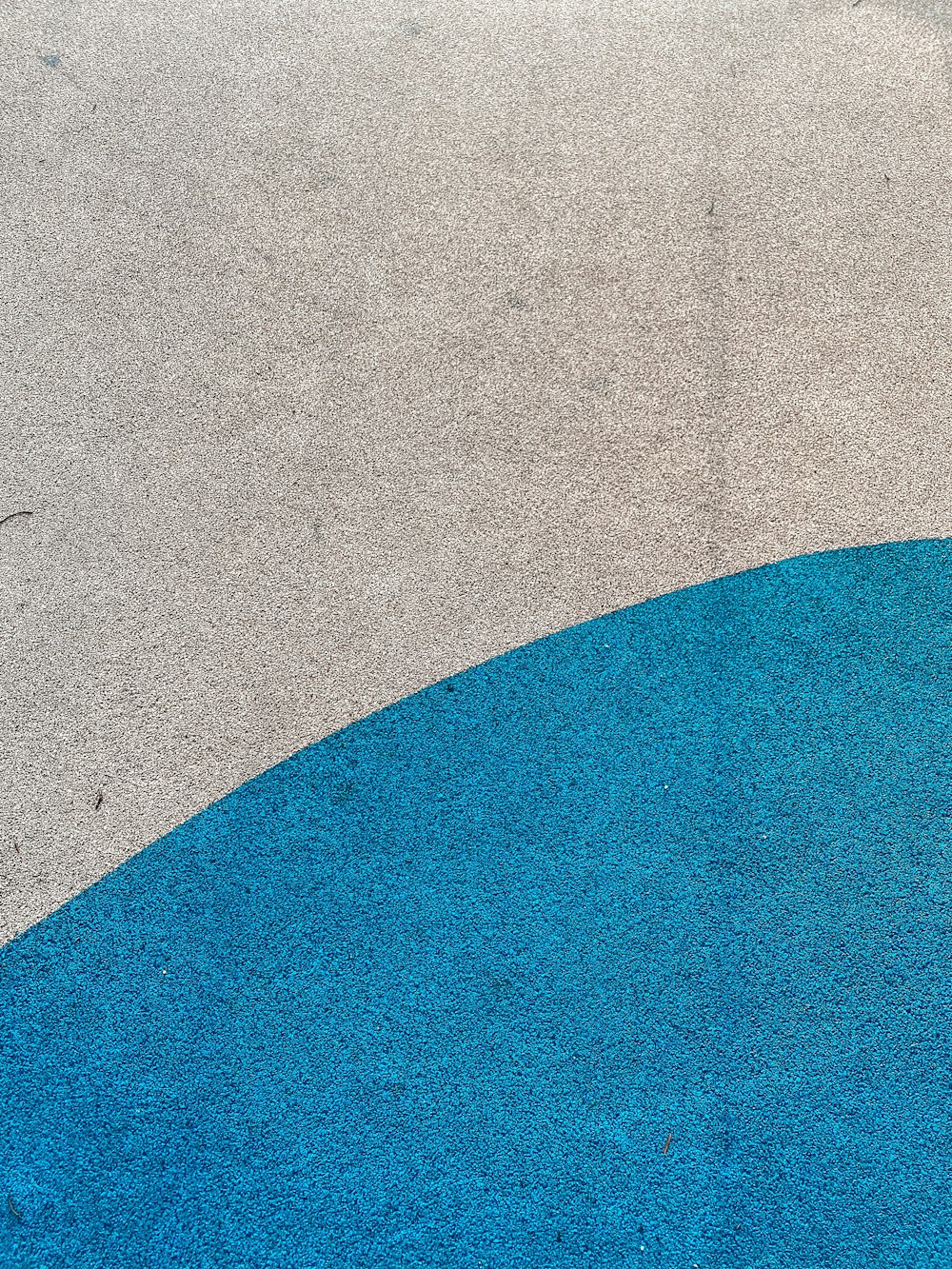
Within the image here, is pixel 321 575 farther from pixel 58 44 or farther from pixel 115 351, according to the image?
pixel 58 44

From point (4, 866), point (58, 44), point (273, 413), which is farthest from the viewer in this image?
point (58, 44)

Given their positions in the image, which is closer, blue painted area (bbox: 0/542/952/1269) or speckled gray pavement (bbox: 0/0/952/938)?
blue painted area (bbox: 0/542/952/1269)

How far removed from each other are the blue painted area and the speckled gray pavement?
241mm

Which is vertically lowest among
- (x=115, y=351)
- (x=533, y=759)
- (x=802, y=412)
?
(x=533, y=759)

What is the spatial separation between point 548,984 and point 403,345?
2.20 meters

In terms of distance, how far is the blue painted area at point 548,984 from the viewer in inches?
101

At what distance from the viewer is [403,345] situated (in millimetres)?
3838

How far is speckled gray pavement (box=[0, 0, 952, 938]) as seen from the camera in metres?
3.29

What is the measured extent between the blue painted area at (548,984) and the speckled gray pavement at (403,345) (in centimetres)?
24

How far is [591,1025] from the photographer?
273 centimetres

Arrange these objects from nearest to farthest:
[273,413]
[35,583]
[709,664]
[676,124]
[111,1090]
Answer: [111,1090] → [709,664] → [35,583] → [273,413] → [676,124]

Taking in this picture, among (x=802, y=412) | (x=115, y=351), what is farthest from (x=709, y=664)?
(x=115, y=351)

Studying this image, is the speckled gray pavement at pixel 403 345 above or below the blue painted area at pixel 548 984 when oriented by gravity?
above

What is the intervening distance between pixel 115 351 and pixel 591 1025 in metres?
2.74
